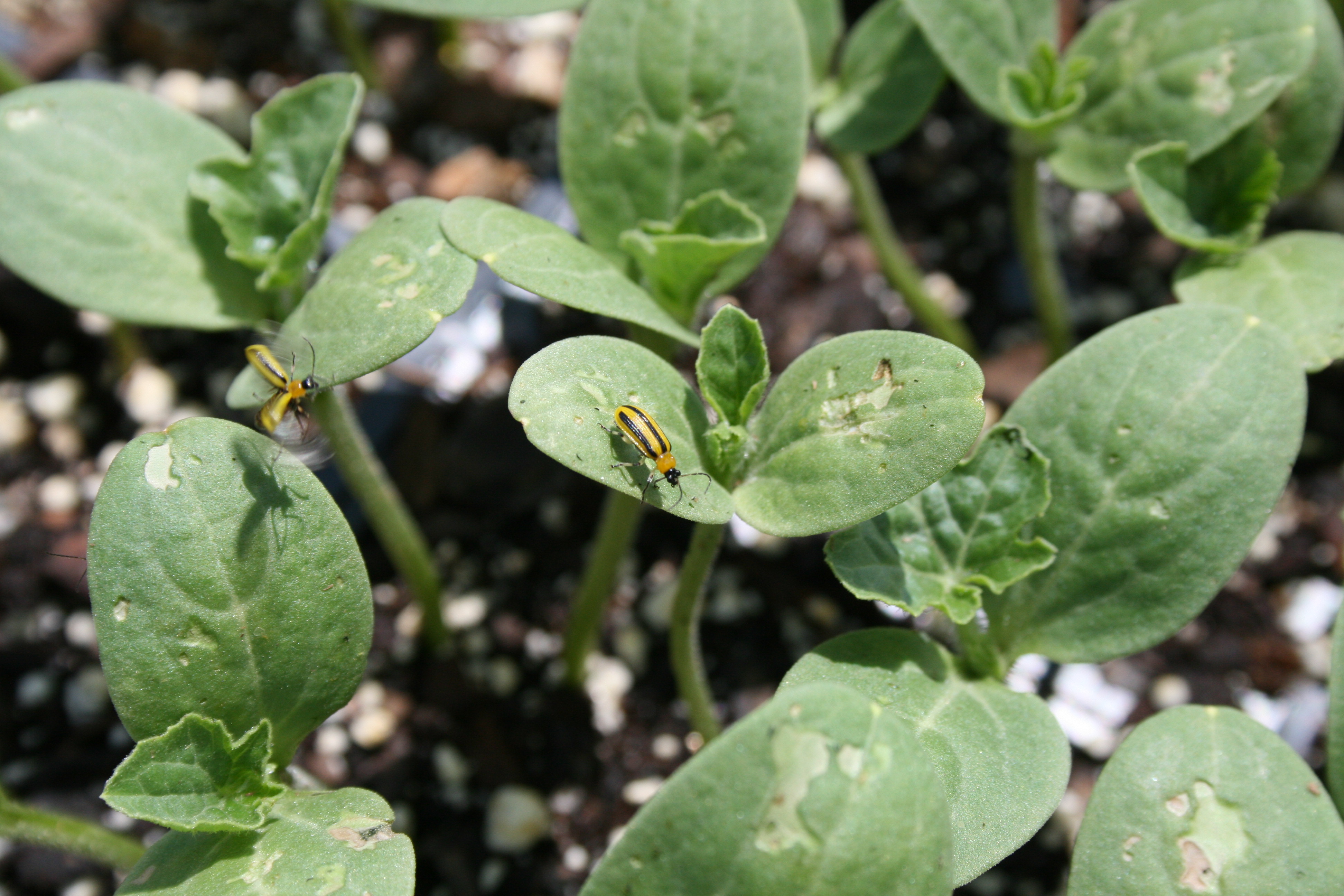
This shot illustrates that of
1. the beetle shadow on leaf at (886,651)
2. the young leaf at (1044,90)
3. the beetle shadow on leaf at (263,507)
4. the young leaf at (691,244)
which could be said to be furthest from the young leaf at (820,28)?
the beetle shadow on leaf at (263,507)

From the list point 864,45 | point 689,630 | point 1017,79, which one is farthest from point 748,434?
point 864,45

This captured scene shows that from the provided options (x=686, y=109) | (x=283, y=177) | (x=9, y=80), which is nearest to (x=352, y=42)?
(x=9, y=80)

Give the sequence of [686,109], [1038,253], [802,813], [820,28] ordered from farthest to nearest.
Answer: [1038,253] → [820,28] → [686,109] → [802,813]

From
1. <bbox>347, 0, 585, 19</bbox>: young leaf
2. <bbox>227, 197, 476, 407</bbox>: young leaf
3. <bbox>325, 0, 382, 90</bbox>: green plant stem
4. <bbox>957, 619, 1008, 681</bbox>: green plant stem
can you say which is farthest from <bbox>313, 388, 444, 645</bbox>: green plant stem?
<bbox>325, 0, 382, 90</bbox>: green plant stem

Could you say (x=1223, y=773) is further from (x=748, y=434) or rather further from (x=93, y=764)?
(x=93, y=764)

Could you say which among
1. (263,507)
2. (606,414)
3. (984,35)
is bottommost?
(263,507)

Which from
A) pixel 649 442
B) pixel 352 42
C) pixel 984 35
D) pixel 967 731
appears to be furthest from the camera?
pixel 352 42

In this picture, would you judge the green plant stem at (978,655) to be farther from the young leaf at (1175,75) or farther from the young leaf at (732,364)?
the young leaf at (1175,75)

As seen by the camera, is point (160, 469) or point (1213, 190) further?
point (1213, 190)

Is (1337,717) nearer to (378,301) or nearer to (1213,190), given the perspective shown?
(1213,190)
